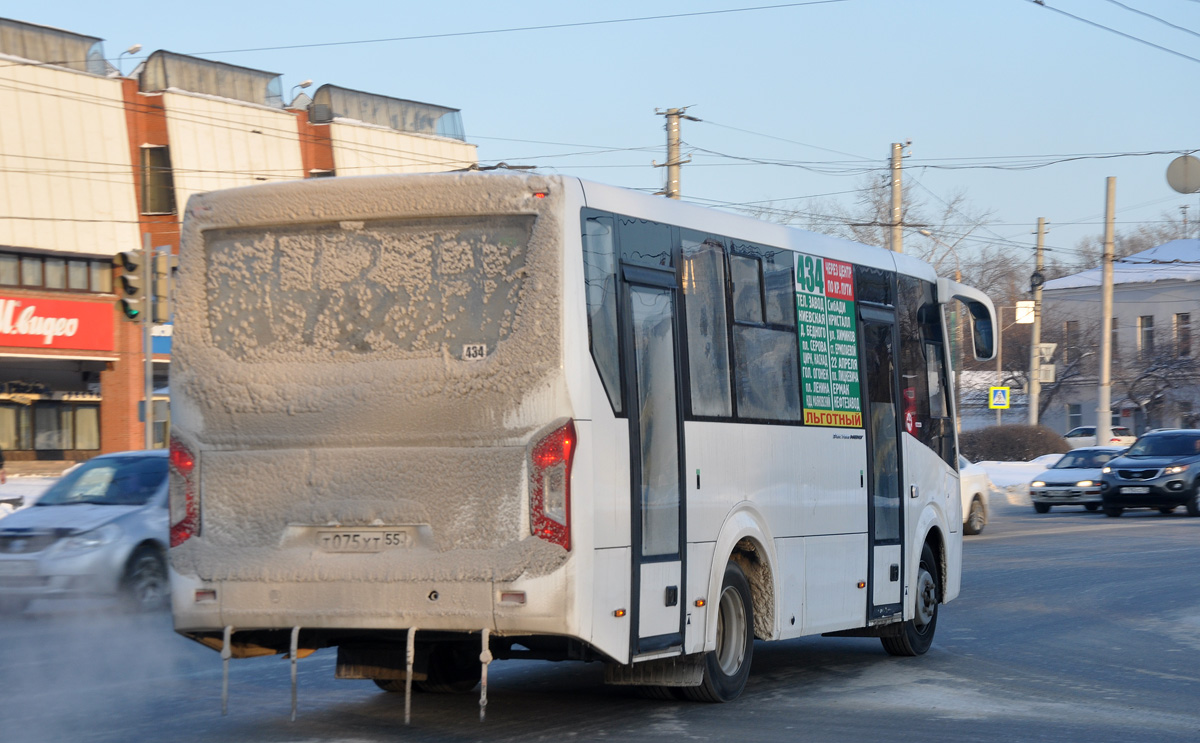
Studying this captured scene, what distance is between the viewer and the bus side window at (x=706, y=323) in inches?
317

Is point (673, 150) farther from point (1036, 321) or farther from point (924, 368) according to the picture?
point (924, 368)

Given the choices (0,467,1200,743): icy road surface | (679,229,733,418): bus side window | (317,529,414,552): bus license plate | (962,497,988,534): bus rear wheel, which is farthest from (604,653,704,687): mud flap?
(962,497,988,534): bus rear wheel

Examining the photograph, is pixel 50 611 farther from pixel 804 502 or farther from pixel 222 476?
pixel 804 502

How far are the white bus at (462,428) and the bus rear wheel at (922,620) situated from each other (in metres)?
2.89

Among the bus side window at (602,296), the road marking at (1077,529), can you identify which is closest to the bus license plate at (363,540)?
the bus side window at (602,296)

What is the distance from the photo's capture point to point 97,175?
1515 inches

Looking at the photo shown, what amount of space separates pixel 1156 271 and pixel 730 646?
70.8 metres

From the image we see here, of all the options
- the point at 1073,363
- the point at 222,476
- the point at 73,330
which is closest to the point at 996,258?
the point at 1073,363

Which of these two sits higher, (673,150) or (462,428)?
(673,150)

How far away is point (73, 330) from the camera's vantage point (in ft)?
131

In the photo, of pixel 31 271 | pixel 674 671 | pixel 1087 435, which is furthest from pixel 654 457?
pixel 1087 435

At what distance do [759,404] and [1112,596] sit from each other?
8498mm

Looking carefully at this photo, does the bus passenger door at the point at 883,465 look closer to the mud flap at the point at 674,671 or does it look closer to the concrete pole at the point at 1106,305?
the mud flap at the point at 674,671

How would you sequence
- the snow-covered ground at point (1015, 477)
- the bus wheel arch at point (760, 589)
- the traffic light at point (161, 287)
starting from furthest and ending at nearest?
1. the snow-covered ground at point (1015, 477)
2. the traffic light at point (161, 287)
3. the bus wheel arch at point (760, 589)
